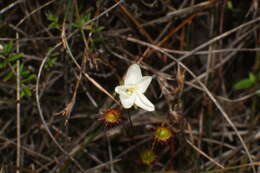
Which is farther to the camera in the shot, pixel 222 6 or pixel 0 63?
pixel 222 6

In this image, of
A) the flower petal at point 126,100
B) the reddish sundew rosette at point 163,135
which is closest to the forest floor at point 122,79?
the reddish sundew rosette at point 163,135

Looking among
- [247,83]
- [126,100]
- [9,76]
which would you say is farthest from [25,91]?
[247,83]

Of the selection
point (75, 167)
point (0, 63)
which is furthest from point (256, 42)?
point (0, 63)

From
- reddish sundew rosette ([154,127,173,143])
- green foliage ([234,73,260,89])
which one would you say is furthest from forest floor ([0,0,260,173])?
reddish sundew rosette ([154,127,173,143])

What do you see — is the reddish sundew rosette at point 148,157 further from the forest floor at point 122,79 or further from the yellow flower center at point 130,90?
the yellow flower center at point 130,90

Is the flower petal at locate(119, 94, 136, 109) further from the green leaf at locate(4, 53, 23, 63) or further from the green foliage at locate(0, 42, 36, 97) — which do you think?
the green leaf at locate(4, 53, 23, 63)

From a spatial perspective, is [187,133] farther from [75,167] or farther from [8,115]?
[8,115]
